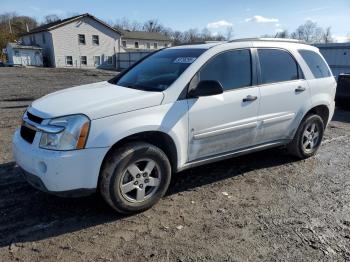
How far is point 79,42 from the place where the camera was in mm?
47219

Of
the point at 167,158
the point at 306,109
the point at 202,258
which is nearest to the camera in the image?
the point at 202,258

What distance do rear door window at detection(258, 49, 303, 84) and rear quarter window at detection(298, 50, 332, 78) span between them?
0.32 m

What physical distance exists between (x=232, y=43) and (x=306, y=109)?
1.75 meters

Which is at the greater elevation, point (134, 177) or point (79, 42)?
point (79, 42)

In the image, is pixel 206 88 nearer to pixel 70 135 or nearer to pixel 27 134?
pixel 70 135

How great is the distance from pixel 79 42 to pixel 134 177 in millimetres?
47357

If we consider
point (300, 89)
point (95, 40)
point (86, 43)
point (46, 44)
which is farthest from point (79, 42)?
point (300, 89)

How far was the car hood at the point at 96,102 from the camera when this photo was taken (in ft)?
11.1

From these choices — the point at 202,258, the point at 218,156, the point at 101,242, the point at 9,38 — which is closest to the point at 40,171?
the point at 101,242

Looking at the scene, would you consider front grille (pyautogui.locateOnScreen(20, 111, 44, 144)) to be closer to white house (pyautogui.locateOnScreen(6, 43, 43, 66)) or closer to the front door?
the front door

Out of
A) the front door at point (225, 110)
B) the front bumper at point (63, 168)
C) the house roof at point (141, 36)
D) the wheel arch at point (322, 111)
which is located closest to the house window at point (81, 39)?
the house roof at point (141, 36)

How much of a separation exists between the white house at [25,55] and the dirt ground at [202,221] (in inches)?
1826

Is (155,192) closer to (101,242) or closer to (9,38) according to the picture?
(101,242)

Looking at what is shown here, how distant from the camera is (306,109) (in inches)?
207
